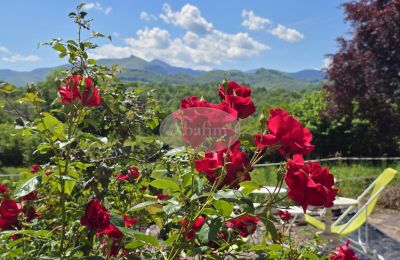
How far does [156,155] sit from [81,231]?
1.24 feet

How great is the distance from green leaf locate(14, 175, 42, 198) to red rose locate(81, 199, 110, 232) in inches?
4.7

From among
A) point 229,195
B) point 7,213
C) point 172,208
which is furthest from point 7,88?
point 229,195

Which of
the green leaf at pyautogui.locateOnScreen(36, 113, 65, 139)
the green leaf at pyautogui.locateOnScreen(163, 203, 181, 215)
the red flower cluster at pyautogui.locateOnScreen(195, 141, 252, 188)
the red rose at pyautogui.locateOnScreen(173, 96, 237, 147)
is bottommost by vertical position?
the green leaf at pyautogui.locateOnScreen(163, 203, 181, 215)

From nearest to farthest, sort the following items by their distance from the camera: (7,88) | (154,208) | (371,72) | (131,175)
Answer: (154,208), (7,88), (131,175), (371,72)

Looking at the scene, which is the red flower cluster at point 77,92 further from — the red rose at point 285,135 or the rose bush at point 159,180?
the red rose at point 285,135

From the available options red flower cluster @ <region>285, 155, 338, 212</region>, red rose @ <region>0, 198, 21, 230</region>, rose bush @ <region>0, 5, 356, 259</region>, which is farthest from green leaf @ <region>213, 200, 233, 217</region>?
red rose @ <region>0, 198, 21, 230</region>

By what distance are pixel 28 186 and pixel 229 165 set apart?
15.9 inches

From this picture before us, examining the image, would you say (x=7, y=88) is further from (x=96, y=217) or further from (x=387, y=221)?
(x=387, y=221)

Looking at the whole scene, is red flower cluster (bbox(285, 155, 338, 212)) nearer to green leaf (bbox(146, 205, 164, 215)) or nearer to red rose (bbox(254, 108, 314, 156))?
red rose (bbox(254, 108, 314, 156))

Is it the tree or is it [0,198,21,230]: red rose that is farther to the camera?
the tree

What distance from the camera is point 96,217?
931mm

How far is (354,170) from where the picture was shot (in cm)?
695

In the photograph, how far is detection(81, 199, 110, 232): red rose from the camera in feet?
3.05

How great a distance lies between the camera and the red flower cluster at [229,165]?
0.81 meters
